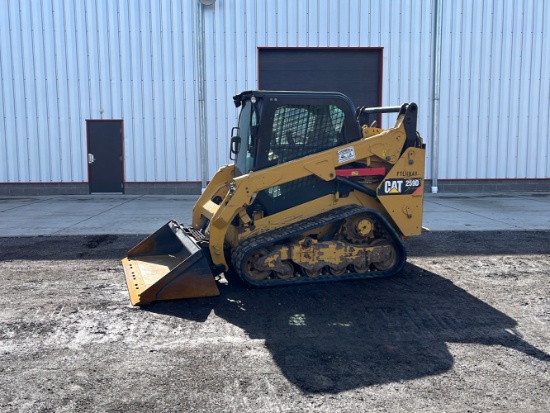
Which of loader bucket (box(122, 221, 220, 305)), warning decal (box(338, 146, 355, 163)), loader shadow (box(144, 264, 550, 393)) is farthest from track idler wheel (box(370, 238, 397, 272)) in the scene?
loader bucket (box(122, 221, 220, 305))

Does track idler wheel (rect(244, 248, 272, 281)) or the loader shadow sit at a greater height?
track idler wheel (rect(244, 248, 272, 281))

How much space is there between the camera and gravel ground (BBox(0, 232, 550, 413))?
11.3ft

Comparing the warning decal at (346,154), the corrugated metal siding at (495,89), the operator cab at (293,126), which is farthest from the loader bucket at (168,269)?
the corrugated metal siding at (495,89)

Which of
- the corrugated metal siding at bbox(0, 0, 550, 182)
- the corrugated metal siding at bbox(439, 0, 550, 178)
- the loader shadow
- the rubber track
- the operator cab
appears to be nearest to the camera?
the loader shadow

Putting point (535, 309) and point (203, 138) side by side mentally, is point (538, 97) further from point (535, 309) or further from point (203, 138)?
point (535, 309)

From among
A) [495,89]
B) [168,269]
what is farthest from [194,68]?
[168,269]

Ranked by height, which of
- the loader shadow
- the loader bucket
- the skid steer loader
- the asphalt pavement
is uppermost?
the skid steer loader

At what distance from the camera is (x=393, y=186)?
633 cm

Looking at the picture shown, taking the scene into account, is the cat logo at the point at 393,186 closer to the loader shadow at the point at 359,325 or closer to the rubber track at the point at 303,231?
the rubber track at the point at 303,231

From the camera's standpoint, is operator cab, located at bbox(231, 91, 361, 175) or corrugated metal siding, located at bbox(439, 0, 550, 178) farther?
corrugated metal siding, located at bbox(439, 0, 550, 178)

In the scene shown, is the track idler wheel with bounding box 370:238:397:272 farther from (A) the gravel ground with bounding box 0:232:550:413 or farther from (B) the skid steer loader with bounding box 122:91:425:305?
(A) the gravel ground with bounding box 0:232:550:413

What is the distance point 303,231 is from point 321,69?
1063 cm

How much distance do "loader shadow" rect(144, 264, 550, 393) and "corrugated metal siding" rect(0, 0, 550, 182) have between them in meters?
10.3

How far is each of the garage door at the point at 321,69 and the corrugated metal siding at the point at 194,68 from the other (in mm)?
269
